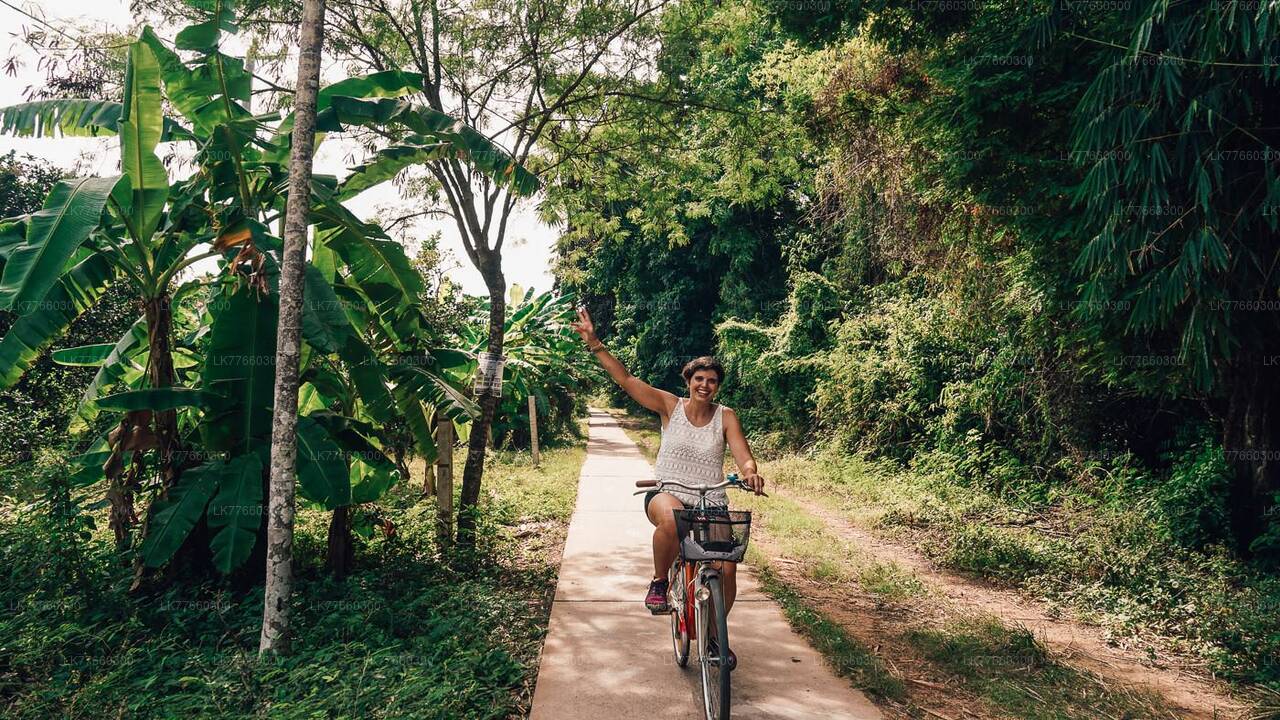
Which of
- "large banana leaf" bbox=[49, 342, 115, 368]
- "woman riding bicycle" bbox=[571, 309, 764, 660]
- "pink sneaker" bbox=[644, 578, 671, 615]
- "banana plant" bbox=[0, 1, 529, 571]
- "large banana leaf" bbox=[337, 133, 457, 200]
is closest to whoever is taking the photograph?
"woman riding bicycle" bbox=[571, 309, 764, 660]

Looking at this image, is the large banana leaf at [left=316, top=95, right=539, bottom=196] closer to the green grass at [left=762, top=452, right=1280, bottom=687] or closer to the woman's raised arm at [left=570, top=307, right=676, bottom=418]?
the woman's raised arm at [left=570, top=307, right=676, bottom=418]

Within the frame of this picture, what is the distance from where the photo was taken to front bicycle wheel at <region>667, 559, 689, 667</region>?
4.00 m

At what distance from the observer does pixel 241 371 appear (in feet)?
16.4

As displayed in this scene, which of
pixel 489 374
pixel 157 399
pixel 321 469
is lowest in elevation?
pixel 321 469

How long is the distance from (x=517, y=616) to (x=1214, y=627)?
489 centimetres

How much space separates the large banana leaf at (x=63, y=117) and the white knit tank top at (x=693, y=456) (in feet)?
14.3

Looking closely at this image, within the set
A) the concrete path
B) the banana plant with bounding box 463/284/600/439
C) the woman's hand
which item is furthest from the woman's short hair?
the banana plant with bounding box 463/284/600/439

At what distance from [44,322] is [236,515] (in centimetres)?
168

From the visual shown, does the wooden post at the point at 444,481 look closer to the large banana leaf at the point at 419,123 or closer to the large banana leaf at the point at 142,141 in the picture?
the large banana leaf at the point at 419,123

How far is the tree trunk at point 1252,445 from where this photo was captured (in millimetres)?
5910

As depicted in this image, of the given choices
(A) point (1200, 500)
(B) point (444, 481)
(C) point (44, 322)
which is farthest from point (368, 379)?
(A) point (1200, 500)

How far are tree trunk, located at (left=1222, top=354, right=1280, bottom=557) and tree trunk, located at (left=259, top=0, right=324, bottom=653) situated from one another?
23.6 feet

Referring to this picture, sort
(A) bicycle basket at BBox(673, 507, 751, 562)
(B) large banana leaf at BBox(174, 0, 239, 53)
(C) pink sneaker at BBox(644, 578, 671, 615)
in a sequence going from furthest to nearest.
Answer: (B) large banana leaf at BBox(174, 0, 239, 53)
(C) pink sneaker at BBox(644, 578, 671, 615)
(A) bicycle basket at BBox(673, 507, 751, 562)

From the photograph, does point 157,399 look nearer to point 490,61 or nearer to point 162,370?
point 162,370
